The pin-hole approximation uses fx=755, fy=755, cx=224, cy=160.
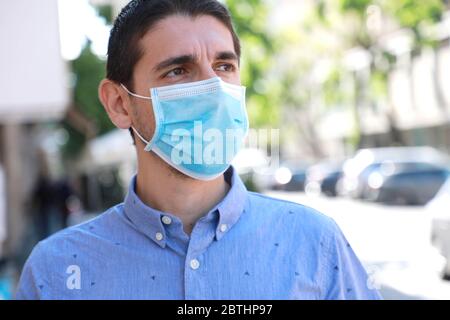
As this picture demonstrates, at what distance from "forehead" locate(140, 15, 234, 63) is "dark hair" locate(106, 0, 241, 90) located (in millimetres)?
16

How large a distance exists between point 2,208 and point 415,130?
2481cm

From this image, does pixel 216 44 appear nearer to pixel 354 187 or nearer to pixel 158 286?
pixel 158 286

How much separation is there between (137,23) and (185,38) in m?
0.17

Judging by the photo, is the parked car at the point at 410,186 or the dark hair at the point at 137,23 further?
the parked car at the point at 410,186

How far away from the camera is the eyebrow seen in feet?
6.01

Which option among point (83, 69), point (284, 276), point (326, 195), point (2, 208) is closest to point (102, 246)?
point (284, 276)

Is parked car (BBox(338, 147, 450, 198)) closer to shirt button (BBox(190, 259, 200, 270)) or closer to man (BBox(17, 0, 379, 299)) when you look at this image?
man (BBox(17, 0, 379, 299))

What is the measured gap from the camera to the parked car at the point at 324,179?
26766 mm

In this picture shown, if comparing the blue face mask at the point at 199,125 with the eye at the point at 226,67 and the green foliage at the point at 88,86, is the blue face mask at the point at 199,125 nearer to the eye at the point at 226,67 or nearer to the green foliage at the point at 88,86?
the eye at the point at 226,67

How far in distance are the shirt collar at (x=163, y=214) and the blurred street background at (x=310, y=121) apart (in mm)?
471

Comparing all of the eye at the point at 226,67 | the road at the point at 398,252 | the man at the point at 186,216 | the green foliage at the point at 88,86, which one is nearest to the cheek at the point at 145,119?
→ the man at the point at 186,216

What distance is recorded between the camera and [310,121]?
1460 inches

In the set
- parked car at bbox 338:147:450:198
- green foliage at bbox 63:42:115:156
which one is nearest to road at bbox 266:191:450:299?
parked car at bbox 338:147:450:198
